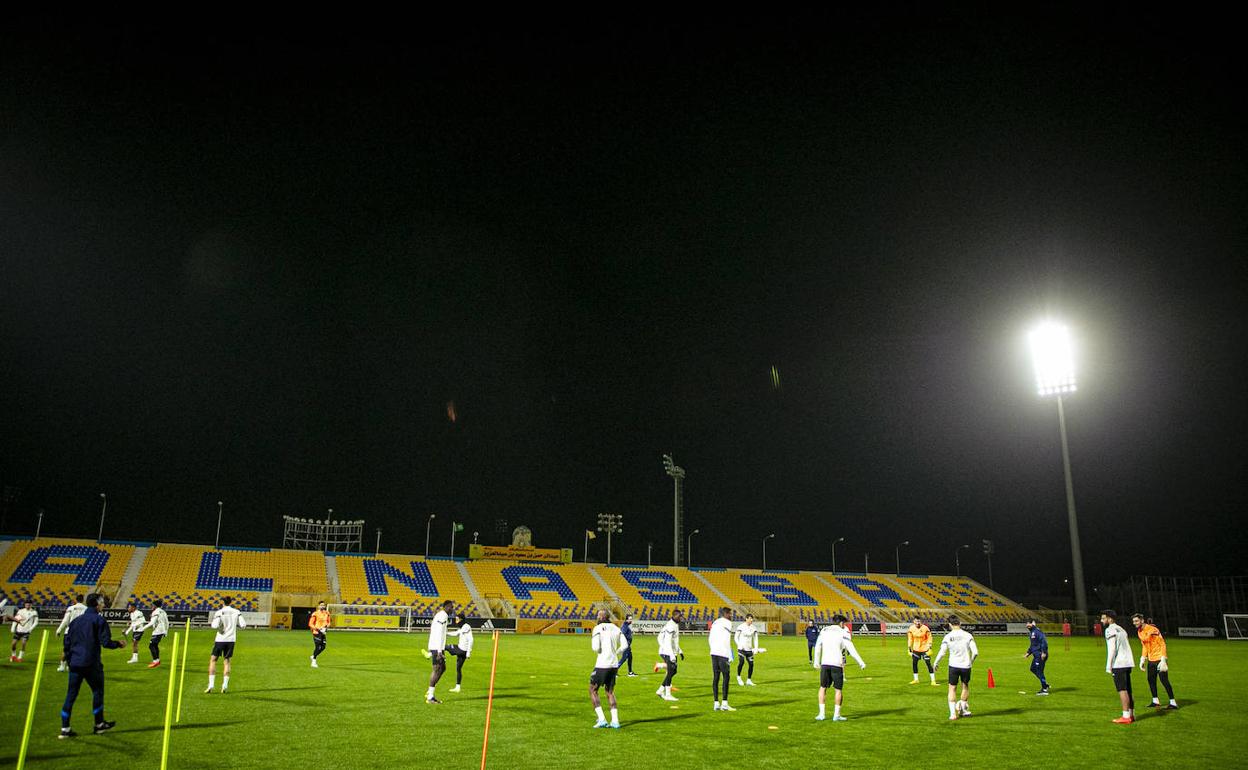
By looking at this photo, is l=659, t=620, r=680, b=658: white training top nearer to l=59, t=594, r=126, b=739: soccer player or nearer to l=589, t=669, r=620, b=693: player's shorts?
l=589, t=669, r=620, b=693: player's shorts

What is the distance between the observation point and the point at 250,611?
5409cm

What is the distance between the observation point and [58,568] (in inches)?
2229

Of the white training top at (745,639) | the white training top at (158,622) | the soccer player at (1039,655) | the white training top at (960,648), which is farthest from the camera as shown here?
the white training top at (158,622)

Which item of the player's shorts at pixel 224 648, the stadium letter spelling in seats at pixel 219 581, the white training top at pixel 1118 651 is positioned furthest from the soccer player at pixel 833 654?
the stadium letter spelling in seats at pixel 219 581

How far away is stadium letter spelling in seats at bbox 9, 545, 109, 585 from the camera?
55000mm

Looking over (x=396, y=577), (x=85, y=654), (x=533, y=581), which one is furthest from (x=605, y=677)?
(x=533, y=581)

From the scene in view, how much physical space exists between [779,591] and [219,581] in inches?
2095

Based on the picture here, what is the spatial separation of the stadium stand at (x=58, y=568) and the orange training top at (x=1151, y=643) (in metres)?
60.9

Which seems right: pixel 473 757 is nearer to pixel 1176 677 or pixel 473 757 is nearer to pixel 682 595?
pixel 1176 677

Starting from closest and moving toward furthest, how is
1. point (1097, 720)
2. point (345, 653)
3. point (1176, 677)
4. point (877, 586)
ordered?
point (1097, 720)
point (1176, 677)
point (345, 653)
point (877, 586)

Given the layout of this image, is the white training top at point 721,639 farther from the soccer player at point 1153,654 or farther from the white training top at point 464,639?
the soccer player at point 1153,654

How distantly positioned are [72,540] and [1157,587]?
96.4 meters

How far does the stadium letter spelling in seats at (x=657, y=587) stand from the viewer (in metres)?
72.9

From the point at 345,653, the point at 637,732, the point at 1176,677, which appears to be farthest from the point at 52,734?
the point at 1176,677
